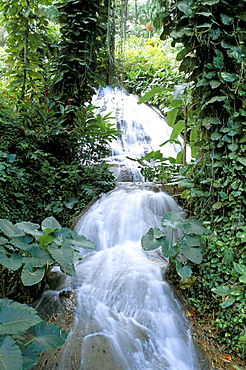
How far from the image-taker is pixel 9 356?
1287 millimetres

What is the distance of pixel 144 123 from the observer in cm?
886

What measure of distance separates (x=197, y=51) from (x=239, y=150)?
4.12ft

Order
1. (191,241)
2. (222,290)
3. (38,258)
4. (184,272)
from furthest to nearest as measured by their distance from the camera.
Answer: (191,241) → (184,272) → (222,290) → (38,258)

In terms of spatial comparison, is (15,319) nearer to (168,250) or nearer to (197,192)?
(168,250)

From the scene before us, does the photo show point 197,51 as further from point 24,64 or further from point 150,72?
point 150,72

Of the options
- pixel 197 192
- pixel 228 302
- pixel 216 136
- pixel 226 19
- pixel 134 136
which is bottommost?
pixel 228 302

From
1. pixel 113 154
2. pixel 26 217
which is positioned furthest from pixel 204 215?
pixel 113 154

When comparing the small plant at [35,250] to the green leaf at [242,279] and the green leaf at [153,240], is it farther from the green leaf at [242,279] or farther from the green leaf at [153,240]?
the green leaf at [242,279]

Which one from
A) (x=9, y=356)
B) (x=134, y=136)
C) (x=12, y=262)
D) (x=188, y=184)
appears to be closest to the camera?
(x=9, y=356)

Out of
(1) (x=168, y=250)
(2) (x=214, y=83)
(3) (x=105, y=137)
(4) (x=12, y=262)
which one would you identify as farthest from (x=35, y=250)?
(3) (x=105, y=137)

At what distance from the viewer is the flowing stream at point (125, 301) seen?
2.00 meters

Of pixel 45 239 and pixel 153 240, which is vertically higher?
→ pixel 45 239

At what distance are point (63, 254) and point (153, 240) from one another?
93 cm

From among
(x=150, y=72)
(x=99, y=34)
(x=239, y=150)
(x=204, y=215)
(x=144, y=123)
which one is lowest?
(x=204, y=215)
